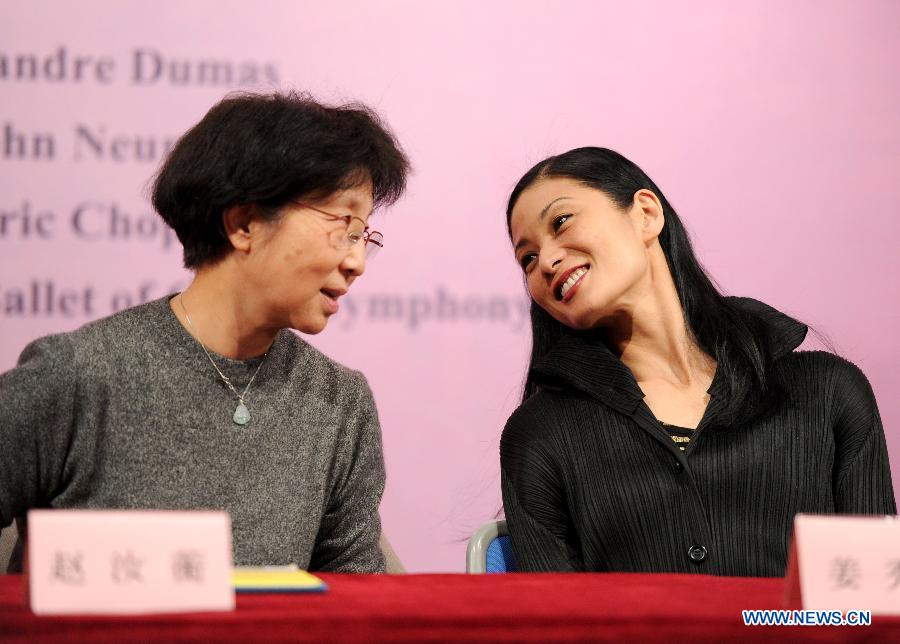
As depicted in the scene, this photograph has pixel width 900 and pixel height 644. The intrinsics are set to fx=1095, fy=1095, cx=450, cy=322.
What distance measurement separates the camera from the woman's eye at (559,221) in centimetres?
192

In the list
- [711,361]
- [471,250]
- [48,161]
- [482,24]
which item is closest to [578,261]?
[711,361]

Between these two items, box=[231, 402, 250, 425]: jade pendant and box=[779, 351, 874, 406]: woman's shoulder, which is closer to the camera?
box=[231, 402, 250, 425]: jade pendant

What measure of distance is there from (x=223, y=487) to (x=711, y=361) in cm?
92

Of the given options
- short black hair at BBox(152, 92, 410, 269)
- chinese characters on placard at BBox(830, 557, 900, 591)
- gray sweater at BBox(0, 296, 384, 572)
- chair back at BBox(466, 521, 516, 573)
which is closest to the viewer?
chinese characters on placard at BBox(830, 557, 900, 591)

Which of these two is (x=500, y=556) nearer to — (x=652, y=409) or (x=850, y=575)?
(x=652, y=409)

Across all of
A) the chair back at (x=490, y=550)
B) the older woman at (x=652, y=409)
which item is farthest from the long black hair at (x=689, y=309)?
the chair back at (x=490, y=550)

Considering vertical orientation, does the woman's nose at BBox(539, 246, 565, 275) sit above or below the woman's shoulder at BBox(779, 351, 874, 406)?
above

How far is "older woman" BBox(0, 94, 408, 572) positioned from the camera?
4.70 ft

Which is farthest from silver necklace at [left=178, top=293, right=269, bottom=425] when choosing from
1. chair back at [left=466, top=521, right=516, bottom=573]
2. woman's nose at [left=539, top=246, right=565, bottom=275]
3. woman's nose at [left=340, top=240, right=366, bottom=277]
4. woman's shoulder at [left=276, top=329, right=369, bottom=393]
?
woman's nose at [left=539, top=246, right=565, bottom=275]

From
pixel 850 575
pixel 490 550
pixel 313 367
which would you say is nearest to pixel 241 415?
pixel 313 367

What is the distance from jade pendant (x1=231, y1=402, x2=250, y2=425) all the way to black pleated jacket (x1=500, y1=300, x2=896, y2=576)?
494mm

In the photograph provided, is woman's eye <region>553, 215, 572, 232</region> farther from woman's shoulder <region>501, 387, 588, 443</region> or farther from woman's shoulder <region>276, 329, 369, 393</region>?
woman's shoulder <region>276, 329, 369, 393</region>

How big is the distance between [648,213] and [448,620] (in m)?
1.29

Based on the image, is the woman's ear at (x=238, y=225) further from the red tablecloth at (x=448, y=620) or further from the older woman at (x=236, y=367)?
the red tablecloth at (x=448, y=620)
